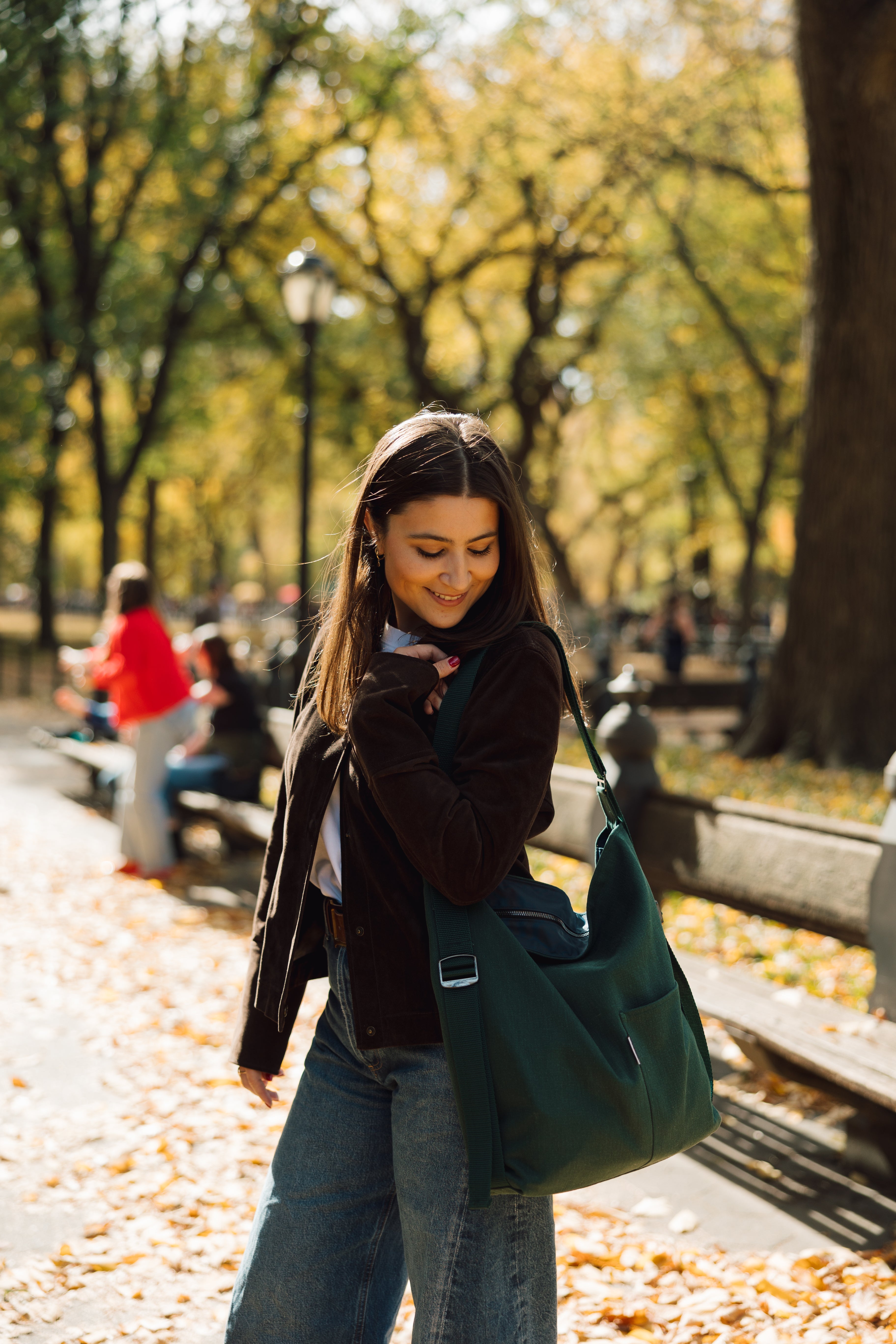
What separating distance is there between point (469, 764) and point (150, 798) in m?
6.23

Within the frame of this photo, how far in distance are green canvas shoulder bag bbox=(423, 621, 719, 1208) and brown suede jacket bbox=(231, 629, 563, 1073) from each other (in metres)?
0.06

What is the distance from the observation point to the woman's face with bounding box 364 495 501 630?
6.16 feet

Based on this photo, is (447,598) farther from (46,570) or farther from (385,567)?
(46,570)

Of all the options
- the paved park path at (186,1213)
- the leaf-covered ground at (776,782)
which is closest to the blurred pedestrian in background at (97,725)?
the leaf-covered ground at (776,782)

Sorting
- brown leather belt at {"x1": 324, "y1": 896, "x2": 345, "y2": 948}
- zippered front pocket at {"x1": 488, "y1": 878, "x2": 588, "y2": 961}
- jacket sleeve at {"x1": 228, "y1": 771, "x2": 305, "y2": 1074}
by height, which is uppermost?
zippered front pocket at {"x1": 488, "y1": 878, "x2": 588, "y2": 961}

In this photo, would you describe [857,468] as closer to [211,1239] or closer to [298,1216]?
[211,1239]

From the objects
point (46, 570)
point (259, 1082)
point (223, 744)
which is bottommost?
point (223, 744)

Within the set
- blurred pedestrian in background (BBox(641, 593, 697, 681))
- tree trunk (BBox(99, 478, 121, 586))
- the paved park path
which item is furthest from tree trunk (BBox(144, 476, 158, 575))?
the paved park path

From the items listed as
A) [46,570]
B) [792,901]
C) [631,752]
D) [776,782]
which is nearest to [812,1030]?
[792,901]

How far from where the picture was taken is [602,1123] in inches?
65.9

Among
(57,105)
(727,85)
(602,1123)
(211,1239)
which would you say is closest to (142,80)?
(57,105)

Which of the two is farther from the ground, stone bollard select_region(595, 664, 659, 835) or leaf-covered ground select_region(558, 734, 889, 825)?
stone bollard select_region(595, 664, 659, 835)

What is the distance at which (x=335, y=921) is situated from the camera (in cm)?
194

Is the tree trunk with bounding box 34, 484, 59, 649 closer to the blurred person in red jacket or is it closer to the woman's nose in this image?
the blurred person in red jacket
